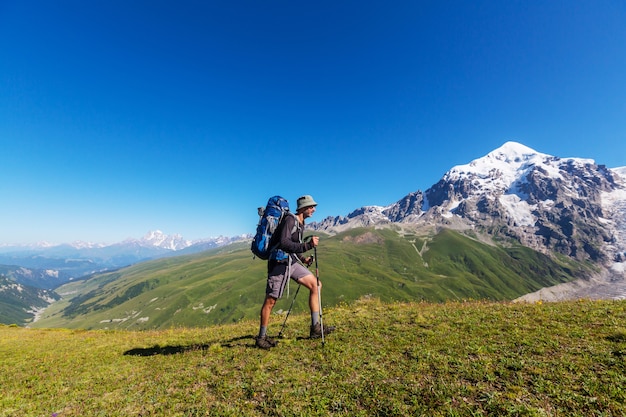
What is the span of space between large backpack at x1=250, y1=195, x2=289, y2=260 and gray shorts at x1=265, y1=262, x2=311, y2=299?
0.49 meters

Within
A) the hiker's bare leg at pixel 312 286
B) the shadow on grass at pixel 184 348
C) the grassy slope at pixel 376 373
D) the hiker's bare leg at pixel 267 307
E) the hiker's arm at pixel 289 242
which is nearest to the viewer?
the grassy slope at pixel 376 373

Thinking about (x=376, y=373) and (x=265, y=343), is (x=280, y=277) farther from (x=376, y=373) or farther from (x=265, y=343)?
(x=376, y=373)

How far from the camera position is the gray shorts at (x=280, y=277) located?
10.2 m

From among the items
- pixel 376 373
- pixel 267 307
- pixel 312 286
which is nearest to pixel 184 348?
pixel 267 307

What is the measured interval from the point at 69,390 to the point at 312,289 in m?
7.85

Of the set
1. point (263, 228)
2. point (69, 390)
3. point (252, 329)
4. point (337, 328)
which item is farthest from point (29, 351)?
point (337, 328)

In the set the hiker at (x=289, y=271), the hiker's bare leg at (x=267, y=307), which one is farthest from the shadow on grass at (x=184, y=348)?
the hiker's bare leg at (x=267, y=307)

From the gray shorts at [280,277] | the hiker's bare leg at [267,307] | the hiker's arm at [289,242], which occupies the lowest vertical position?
the hiker's bare leg at [267,307]

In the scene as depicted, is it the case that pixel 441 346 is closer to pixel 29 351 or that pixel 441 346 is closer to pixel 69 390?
Result: pixel 69 390

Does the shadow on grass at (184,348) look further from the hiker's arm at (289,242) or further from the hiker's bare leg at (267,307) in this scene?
the hiker's arm at (289,242)

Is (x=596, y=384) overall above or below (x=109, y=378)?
above

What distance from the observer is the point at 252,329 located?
14.7m

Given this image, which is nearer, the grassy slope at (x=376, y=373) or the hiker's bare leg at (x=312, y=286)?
the grassy slope at (x=376, y=373)

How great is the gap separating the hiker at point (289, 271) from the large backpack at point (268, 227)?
0.21 m
